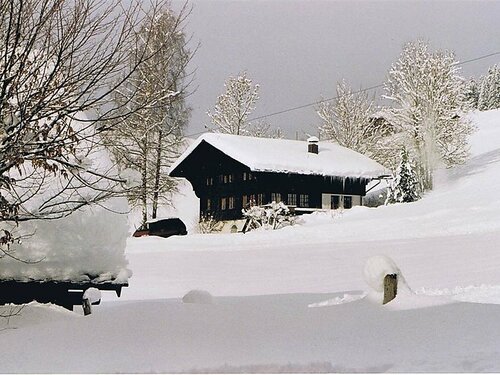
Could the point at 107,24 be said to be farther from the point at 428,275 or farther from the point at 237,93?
the point at 237,93

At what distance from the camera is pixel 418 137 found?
27.4 m

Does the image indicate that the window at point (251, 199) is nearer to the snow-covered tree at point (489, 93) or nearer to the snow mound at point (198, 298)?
the snow mound at point (198, 298)

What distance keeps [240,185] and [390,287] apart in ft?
61.2

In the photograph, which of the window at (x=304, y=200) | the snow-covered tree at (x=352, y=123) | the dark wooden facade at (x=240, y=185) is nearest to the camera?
the dark wooden facade at (x=240, y=185)

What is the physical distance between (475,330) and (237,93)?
14.9 m

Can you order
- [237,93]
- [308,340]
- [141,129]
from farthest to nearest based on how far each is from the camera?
[237,93], [141,129], [308,340]

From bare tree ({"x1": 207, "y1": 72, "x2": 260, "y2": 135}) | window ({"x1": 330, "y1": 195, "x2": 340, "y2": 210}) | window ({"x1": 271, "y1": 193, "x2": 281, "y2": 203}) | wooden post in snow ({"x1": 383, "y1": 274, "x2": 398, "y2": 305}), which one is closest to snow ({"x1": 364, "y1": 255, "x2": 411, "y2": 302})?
wooden post in snow ({"x1": 383, "y1": 274, "x2": 398, "y2": 305})

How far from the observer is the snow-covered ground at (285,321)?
4941mm

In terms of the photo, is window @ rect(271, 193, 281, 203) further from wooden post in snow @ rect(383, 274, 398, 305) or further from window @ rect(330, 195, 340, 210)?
wooden post in snow @ rect(383, 274, 398, 305)

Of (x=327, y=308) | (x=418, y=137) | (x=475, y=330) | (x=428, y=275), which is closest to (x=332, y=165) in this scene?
(x=418, y=137)

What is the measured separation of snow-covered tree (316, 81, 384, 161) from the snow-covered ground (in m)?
15.7

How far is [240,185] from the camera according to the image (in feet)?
81.6

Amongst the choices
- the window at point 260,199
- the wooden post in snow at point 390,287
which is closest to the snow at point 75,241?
the wooden post in snow at point 390,287

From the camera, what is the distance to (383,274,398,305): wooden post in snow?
20.7 ft
